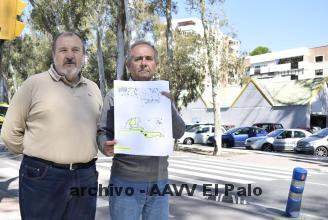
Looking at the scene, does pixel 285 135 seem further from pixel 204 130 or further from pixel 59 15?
pixel 59 15

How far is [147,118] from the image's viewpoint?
331 centimetres

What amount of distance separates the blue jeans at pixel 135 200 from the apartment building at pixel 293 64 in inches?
2896

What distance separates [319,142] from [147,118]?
21456 millimetres

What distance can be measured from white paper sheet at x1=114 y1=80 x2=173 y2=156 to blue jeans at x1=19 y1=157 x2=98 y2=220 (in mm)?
424

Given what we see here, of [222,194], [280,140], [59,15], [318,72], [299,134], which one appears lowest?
[222,194]

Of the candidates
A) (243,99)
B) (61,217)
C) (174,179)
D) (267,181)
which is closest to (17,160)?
(174,179)

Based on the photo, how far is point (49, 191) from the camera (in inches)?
123

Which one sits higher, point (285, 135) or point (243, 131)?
point (243, 131)

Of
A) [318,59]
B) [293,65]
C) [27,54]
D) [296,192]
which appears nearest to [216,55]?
[296,192]

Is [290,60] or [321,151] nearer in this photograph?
[321,151]

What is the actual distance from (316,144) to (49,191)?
21684mm

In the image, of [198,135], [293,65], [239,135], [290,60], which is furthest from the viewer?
[290,60]

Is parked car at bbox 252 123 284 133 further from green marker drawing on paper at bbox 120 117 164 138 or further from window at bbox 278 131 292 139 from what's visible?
green marker drawing on paper at bbox 120 117 164 138

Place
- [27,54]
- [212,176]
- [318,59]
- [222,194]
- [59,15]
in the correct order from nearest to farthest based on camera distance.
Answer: [222,194] → [212,176] → [59,15] → [27,54] → [318,59]
